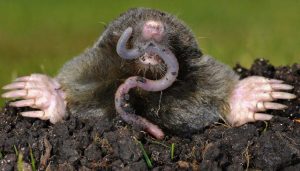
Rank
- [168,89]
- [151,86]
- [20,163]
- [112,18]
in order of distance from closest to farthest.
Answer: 1. [20,163]
2. [151,86]
3. [168,89]
4. [112,18]

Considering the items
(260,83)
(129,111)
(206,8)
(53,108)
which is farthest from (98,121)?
(206,8)

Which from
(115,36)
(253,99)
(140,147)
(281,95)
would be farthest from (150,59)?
(281,95)

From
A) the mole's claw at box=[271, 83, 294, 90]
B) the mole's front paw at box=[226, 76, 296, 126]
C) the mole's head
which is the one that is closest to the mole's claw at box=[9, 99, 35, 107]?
the mole's head

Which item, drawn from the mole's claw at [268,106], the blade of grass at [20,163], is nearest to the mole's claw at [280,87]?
the mole's claw at [268,106]

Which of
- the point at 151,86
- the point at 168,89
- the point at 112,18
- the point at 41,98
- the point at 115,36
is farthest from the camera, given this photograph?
the point at 112,18

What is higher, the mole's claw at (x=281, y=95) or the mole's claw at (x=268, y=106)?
the mole's claw at (x=281, y=95)

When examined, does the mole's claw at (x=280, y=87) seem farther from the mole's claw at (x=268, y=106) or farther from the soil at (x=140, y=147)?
the soil at (x=140, y=147)

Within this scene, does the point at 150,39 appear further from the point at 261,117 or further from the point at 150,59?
the point at 261,117

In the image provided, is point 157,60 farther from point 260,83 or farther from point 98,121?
point 260,83
